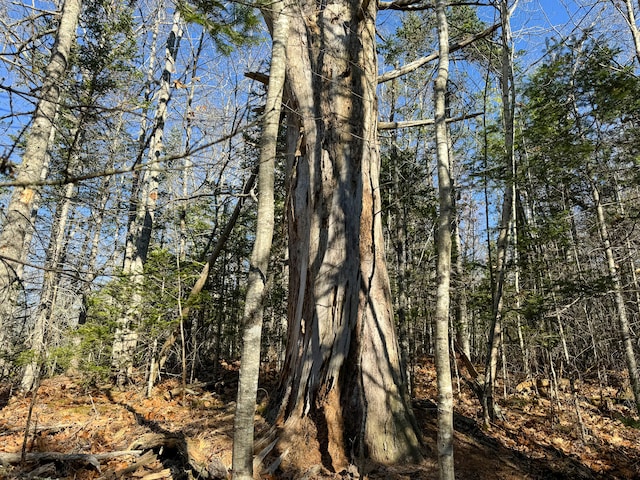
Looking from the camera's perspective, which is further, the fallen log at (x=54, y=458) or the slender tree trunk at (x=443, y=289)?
the fallen log at (x=54, y=458)

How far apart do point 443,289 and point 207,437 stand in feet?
10.9

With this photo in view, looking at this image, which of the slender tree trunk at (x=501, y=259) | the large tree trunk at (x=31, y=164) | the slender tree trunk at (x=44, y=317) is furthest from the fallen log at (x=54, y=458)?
the slender tree trunk at (x=501, y=259)

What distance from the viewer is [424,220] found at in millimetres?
12297

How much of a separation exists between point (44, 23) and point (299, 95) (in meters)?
5.34

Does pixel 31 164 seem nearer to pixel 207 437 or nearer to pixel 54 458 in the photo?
pixel 54 458

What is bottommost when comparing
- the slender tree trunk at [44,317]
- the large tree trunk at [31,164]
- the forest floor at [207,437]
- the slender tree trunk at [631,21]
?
the forest floor at [207,437]

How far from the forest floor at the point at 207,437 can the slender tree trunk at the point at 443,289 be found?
2.50ft

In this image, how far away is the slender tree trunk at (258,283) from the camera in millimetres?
3096

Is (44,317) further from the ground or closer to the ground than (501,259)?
closer to the ground

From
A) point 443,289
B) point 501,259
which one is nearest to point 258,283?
point 443,289

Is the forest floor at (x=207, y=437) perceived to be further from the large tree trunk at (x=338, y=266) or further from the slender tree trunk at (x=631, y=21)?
the slender tree trunk at (x=631, y=21)

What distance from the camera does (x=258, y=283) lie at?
11.3 feet

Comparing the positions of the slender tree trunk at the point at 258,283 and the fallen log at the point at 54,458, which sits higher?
the slender tree trunk at the point at 258,283

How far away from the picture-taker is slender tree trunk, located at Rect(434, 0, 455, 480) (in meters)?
3.19
